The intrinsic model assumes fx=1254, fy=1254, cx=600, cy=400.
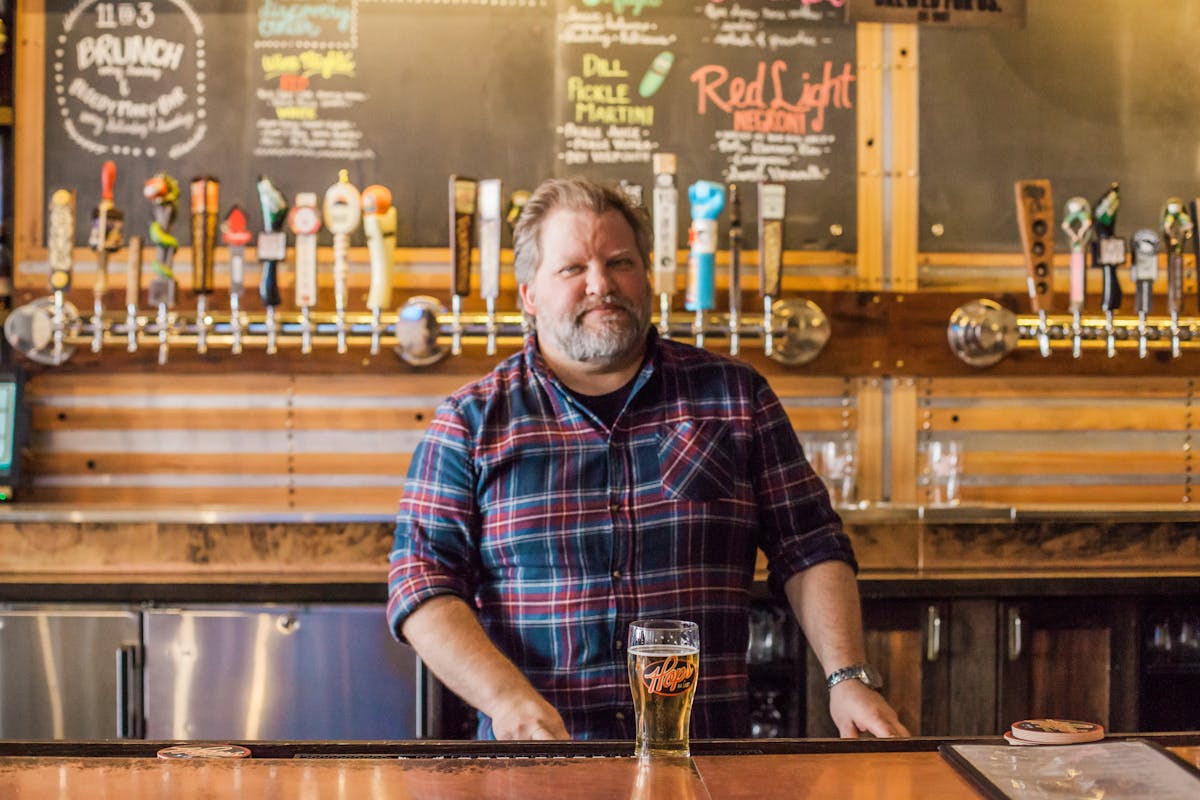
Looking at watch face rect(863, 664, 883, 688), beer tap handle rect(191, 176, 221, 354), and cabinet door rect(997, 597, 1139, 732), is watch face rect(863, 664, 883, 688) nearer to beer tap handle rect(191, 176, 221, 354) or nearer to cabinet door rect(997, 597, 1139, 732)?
cabinet door rect(997, 597, 1139, 732)

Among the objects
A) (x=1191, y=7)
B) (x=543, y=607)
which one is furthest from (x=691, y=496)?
(x=1191, y=7)

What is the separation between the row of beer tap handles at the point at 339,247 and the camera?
11.3 feet

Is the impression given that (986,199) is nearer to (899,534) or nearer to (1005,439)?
(1005,439)

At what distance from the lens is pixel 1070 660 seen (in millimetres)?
3129

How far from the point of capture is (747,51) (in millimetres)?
3814

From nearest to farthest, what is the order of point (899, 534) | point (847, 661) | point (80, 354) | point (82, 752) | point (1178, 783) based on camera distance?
point (1178, 783), point (82, 752), point (847, 661), point (899, 534), point (80, 354)

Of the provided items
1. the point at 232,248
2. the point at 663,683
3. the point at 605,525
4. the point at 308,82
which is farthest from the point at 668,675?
the point at 308,82

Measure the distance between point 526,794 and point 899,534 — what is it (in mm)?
2428

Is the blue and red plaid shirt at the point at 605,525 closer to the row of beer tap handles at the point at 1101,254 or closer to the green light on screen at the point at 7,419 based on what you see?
the row of beer tap handles at the point at 1101,254

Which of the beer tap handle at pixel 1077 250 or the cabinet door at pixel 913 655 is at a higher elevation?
the beer tap handle at pixel 1077 250

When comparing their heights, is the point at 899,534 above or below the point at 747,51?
below

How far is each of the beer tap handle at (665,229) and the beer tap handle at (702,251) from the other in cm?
7

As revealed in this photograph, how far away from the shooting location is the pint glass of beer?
1268 millimetres

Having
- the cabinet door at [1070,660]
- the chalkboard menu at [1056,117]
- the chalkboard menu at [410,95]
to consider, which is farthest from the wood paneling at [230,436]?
the cabinet door at [1070,660]
